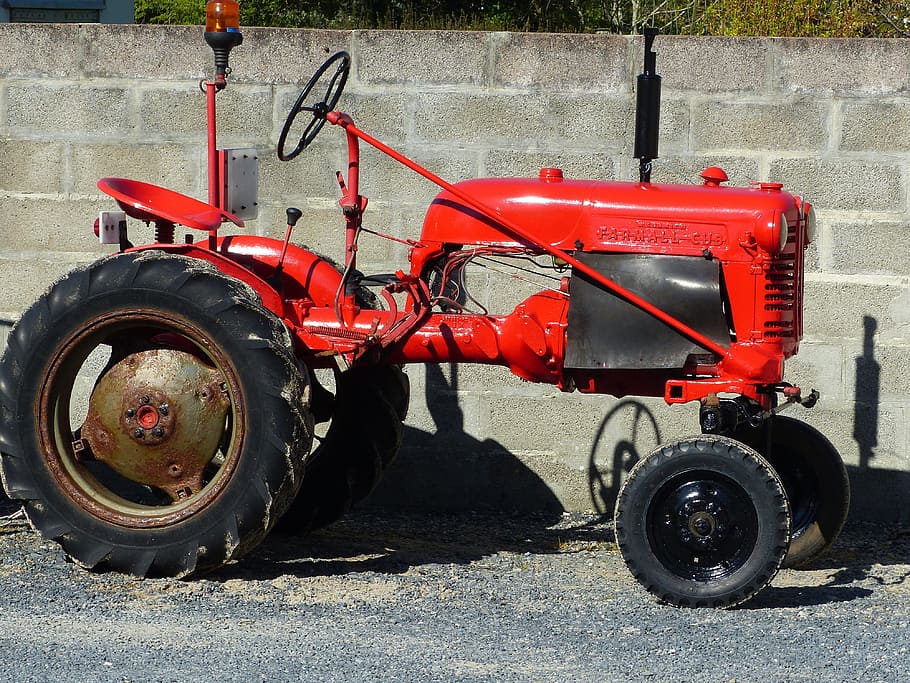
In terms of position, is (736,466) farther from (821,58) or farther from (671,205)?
(821,58)

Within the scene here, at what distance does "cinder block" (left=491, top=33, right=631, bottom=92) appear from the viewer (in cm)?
602

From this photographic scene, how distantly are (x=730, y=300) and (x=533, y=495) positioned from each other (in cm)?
178

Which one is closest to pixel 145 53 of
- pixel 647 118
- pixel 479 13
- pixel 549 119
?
pixel 549 119

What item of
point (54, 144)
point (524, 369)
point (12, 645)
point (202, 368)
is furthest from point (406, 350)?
point (54, 144)

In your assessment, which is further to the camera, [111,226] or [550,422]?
[550,422]

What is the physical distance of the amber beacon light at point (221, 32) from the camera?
5156 mm

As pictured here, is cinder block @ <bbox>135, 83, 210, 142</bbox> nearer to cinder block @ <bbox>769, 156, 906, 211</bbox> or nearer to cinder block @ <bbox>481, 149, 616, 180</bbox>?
cinder block @ <bbox>481, 149, 616, 180</bbox>

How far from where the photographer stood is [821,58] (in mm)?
5949

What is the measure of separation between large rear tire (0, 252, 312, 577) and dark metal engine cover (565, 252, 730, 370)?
1.00m

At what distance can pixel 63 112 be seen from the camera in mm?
6176

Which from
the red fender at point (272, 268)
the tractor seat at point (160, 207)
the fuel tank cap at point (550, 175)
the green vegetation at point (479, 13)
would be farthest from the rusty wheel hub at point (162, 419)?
the green vegetation at point (479, 13)

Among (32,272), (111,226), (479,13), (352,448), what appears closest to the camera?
(111,226)

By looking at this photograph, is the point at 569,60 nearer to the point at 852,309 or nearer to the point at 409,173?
the point at 409,173

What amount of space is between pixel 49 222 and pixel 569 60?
7.98 feet
